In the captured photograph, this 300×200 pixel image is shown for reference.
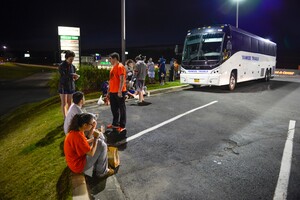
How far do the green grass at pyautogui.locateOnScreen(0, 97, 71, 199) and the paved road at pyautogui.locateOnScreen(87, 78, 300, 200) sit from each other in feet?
3.12

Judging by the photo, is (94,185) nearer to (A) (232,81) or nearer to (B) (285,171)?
(B) (285,171)

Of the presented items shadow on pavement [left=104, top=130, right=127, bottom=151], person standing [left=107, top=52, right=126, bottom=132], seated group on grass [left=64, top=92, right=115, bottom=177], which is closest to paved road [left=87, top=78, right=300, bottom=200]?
shadow on pavement [left=104, top=130, right=127, bottom=151]

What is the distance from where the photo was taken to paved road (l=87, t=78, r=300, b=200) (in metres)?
3.75

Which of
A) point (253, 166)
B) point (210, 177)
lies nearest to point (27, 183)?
point (210, 177)

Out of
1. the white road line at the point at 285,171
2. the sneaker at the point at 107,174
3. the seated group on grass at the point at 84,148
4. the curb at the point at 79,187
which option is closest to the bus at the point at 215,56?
the white road line at the point at 285,171

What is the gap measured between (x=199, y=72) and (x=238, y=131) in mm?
7230

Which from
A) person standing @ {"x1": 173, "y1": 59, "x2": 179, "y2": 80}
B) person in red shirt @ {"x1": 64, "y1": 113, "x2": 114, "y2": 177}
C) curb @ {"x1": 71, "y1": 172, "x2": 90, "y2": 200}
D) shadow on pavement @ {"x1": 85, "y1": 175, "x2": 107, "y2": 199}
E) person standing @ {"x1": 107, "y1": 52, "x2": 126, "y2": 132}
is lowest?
shadow on pavement @ {"x1": 85, "y1": 175, "x2": 107, "y2": 199}

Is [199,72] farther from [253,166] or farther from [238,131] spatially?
[253,166]

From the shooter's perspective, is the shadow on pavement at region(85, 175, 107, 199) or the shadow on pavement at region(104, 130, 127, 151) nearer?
the shadow on pavement at region(85, 175, 107, 199)

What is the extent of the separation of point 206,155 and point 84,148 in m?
2.45

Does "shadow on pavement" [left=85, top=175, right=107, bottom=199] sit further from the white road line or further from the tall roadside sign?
the tall roadside sign

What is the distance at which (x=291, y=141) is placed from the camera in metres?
5.77

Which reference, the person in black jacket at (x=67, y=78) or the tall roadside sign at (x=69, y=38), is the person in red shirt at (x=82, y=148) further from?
the tall roadside sign at (x=69, y=38)

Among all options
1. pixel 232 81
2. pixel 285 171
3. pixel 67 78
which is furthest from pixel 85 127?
pixel 232 81
